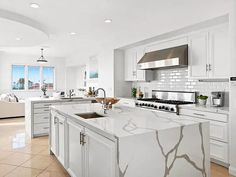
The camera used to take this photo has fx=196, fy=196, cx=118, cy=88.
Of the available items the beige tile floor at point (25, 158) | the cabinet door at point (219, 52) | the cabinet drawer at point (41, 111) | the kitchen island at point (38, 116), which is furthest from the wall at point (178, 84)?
the beige tile floor at point (25, 158)

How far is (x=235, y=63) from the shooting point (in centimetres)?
281

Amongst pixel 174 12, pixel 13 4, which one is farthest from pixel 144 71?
pixel 13 4

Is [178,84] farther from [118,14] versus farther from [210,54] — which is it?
[118,14]

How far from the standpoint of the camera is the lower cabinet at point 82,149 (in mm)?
1620

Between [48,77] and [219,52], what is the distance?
325 inches

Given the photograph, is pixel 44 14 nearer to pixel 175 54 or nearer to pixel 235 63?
pixel 175 54

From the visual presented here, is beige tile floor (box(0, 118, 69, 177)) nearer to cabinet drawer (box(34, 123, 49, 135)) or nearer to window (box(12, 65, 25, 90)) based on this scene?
cabinet drawer (box(34, 123, 49, 135))

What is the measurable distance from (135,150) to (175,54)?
3.01 metres

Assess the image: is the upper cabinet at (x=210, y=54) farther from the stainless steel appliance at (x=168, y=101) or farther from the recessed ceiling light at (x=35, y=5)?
the recessed ceiling light at (x=35, y=5)

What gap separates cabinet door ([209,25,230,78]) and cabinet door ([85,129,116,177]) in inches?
104

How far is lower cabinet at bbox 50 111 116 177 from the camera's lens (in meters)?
1.62

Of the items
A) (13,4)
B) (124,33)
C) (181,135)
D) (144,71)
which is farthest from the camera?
(144,71)

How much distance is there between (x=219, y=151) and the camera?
311cm

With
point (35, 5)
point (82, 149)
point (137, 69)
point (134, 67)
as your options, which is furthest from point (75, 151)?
point (134, 67)
